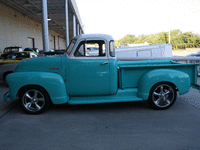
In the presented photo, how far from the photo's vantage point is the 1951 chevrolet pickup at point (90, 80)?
15.7 feet

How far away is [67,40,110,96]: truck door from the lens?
16.1ft

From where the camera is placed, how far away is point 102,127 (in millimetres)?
4082

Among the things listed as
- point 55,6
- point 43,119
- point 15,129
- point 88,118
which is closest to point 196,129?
point 88,118

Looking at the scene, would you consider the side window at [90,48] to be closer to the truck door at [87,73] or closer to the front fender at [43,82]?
the truck door at [87,73]

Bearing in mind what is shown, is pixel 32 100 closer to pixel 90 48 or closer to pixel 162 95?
pixel 90 48

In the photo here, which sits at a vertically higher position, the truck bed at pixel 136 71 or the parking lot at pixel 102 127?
the truck bed at pixel 136 71

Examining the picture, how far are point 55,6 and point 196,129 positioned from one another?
914 inches

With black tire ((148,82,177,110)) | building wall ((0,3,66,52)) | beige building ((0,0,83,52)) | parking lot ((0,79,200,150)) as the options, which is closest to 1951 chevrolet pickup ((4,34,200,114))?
black tire ((148,82,177,110))

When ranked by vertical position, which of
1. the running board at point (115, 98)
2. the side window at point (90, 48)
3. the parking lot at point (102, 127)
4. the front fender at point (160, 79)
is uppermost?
the side window at point (90, 48)

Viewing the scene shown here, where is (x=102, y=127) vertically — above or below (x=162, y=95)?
below

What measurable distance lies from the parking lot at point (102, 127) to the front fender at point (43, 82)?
519 mm

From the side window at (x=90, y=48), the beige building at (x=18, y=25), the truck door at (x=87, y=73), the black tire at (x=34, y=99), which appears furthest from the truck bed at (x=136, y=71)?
the beige building at (x=18, y=25)

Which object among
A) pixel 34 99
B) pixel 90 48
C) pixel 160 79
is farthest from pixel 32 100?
pixel 160 79

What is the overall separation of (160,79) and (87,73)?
5.97 ft
